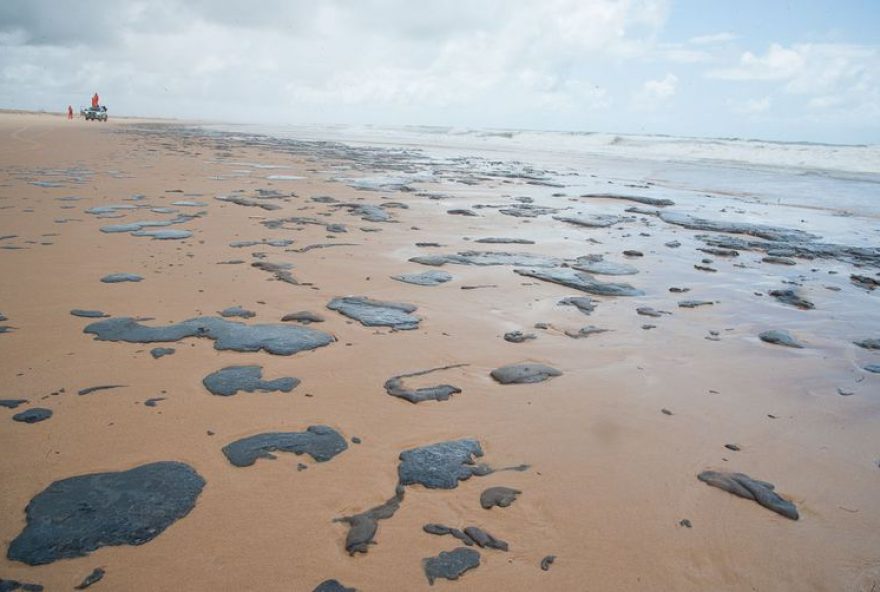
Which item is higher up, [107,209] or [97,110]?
[97,110]

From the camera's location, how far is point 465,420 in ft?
9.26

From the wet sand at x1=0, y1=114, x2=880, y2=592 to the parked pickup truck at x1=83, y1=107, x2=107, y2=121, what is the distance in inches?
1845

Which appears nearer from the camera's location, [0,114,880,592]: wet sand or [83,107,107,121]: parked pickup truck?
[0,114,880,592]: wet sand

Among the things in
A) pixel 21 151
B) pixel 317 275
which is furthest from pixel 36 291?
pixel 21 151

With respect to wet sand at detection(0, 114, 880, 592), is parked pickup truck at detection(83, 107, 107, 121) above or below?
above

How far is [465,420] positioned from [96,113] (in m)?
52.9

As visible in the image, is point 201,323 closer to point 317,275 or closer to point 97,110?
point 317,275

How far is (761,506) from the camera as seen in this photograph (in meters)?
2.31

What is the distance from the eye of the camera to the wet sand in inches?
75.7

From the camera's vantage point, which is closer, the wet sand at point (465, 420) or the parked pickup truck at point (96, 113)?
the wet sand at point (465, 420)

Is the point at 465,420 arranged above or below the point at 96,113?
below

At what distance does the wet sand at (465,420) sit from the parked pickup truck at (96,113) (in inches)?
1845

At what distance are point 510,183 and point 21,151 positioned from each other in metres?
13.6

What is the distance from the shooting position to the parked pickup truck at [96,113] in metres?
44.8
